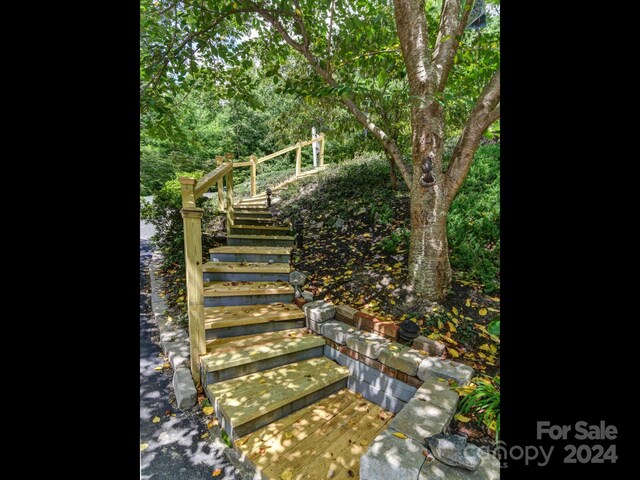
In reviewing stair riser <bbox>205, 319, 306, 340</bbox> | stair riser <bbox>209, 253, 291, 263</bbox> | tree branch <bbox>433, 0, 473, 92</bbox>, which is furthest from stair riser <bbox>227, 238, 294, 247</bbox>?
tree branch <bbox>433, 0, 473, 92</bbox>

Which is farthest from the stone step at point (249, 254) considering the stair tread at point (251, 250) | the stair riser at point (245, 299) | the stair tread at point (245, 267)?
the stair riser at point (245, 299)

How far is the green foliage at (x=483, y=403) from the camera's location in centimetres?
199

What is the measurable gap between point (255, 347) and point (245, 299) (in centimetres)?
88

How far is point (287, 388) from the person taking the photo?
2686 millimetres

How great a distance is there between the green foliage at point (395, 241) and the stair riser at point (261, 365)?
1.87m

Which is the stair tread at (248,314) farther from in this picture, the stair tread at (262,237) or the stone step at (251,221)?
the stone step at (251,221)

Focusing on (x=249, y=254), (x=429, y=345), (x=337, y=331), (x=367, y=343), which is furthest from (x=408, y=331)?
(x=249, y=254)

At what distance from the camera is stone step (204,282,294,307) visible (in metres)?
3.64

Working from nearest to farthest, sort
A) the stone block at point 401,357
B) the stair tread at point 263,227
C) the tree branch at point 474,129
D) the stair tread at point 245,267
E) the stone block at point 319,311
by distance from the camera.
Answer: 1. the stone block at point 401,357
2. the tree branch at point 474,129
3. the stone block at point 319,311
4. the stair tread at point 245,267
5. the stair tread at point 263,227

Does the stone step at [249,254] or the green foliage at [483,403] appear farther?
the stone step at [249,254]
